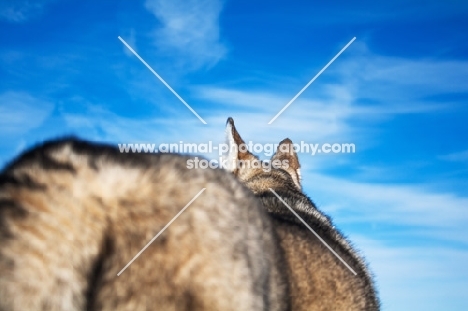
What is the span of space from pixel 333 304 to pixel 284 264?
134 centimetres

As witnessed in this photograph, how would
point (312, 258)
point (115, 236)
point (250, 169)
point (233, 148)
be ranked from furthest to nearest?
point (250, 169) < point (233, 148) < point (312, 258) < point (115, 236)

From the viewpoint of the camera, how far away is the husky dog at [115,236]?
3635 millimetres

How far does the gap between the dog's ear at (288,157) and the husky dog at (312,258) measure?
198cm

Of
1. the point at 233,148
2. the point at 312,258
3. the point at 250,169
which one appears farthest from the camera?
the point at 250,169

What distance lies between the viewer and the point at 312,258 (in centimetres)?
645

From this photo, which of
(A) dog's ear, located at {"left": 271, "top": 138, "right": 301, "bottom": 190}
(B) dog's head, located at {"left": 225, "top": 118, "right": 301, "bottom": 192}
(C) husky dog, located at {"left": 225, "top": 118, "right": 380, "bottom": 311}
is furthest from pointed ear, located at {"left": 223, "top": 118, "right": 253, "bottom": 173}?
(A) dog's ear, located at {"left": 271, "top": 138, "right": 301, "bottom": 190}

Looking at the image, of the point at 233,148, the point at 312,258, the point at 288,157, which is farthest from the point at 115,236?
the point at 288,157

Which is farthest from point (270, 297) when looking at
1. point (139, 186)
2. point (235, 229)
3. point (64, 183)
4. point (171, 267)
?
point (64, 183)

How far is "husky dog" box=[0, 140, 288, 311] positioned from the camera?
363 cm

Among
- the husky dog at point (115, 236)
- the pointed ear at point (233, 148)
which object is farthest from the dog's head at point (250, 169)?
the husky dog at point (115, 236)

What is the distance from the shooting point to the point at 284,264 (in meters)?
5.53

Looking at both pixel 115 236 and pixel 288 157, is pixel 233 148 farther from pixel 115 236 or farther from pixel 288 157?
pixel 115 236

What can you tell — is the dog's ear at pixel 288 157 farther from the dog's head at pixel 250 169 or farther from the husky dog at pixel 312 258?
the husky dog at pixel 312 258

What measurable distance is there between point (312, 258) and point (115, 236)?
10.5 feet
